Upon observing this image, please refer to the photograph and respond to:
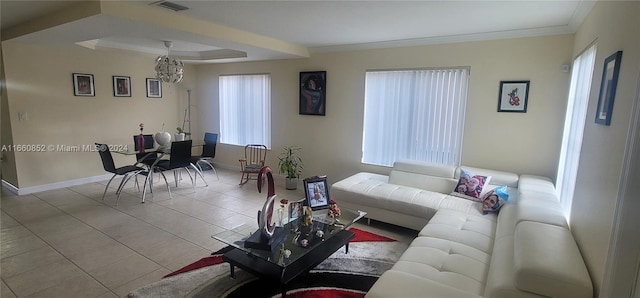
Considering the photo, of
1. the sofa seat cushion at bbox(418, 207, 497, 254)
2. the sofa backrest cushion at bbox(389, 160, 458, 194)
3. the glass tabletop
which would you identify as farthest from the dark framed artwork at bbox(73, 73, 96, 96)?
the sofa seat cushion at bbox(418, 207, 497, 254)

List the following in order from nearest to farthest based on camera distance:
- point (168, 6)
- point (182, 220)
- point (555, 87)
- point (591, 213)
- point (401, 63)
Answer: point (591, 213), point (168, 6), point (555, 87), point (182, 220), point (401, 63)

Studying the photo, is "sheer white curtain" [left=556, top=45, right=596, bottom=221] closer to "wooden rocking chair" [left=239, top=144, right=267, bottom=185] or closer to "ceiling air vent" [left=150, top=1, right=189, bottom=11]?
"ceiling air vent" [left=150, top=1, right=189, bottom=11]

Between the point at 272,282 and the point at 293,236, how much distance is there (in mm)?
390

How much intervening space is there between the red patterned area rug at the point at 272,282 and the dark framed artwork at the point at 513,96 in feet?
7.38

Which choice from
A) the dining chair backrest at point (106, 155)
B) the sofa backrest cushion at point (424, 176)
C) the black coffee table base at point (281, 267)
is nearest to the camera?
the black coffee table base at point (281, 267)

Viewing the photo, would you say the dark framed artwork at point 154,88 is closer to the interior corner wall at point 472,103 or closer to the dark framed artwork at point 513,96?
the interior corner wall at point 472,103

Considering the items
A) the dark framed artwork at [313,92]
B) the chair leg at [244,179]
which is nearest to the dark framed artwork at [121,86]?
the chair leg at [244,179]

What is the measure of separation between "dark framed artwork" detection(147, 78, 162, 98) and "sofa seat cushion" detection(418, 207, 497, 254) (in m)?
5.62

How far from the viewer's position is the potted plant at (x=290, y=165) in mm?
5395

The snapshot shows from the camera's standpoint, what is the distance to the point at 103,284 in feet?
8.42

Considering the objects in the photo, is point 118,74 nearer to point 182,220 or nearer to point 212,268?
point 182,220

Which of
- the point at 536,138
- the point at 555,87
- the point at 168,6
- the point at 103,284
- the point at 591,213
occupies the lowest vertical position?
the point at 103,284

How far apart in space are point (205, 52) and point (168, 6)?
314cm

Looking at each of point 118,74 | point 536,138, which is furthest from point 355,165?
point 118,74
